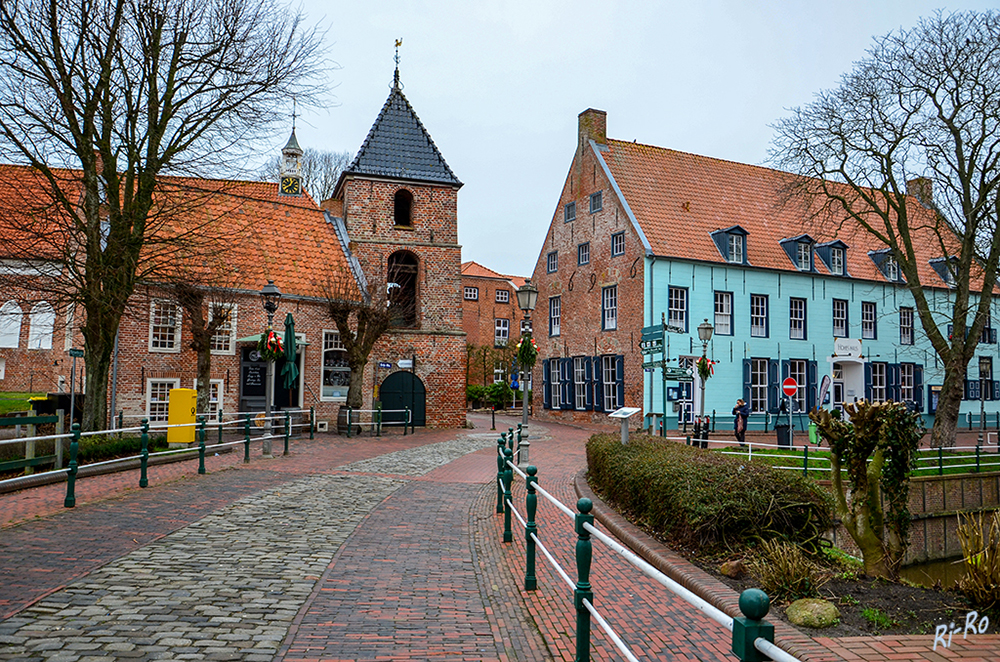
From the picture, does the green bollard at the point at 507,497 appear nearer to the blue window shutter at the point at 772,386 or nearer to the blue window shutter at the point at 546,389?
the blue window shutter at the point at 772,386

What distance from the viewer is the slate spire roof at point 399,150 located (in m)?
28.4

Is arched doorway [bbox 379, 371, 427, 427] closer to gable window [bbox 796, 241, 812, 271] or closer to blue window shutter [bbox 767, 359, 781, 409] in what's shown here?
blue window shutter [bbox 767, 359, 781, 409]

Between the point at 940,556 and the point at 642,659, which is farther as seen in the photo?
the point at 940,556

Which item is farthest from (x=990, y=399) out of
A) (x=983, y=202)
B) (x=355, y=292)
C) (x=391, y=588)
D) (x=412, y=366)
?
(x=391, y=588)

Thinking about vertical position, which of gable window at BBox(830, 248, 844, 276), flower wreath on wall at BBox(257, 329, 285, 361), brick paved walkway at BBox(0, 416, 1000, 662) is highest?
gable window at BBox(830, 248, 844, 276)

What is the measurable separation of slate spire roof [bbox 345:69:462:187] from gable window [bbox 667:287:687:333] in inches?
369

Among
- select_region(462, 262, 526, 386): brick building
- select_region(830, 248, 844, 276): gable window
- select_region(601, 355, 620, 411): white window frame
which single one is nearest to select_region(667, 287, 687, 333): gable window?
select_region(601, 355, 620, 411): white window frame

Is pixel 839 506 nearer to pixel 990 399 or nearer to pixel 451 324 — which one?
pixel 451 324

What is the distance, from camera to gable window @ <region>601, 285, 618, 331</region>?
Answer: 97.5 feet

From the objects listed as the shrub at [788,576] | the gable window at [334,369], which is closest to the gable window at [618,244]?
the gable window at [334,369]

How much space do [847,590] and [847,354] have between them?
1102 inches

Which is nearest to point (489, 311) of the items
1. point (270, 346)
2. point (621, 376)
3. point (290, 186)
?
point (290, 186)

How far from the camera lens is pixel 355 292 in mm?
25734

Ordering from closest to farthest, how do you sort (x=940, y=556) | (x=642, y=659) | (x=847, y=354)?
(x=642, y=659), (x=940, y=556), (x=847, y=354)
